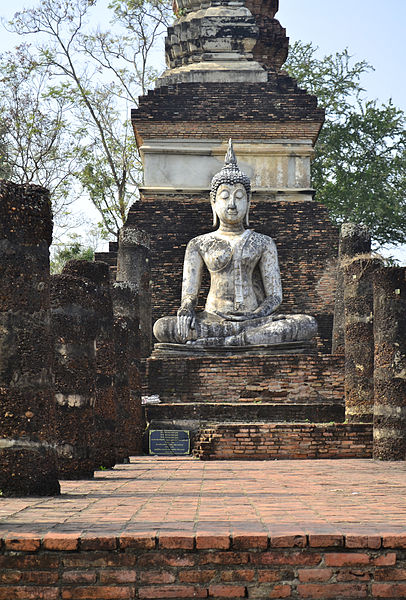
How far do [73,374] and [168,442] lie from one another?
187 inches

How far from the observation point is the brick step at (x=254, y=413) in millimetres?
13047

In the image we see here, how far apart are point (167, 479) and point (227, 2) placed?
52.0ft

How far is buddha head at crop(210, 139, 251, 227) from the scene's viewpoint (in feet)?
58.3

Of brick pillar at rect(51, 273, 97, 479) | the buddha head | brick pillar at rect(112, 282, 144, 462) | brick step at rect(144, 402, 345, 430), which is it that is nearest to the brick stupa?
the buddha head

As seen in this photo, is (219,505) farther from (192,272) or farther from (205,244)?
(205,244)

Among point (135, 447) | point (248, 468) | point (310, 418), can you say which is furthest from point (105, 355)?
point (310, 418)

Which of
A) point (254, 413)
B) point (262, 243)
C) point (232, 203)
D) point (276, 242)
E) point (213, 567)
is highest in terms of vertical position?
point (232, 203)

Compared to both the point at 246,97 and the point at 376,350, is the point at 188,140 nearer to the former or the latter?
the point at 246,97

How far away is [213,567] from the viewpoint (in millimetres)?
4031

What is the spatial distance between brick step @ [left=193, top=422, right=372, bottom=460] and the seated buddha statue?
15.7ft

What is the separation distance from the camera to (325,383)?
14.3 meters

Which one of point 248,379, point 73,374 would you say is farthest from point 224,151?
point 73,374

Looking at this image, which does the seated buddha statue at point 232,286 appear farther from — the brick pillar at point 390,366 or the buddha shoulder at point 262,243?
the brick pillar at point 390,366

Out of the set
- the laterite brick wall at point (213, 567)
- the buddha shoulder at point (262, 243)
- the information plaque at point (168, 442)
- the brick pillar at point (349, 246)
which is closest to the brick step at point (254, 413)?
the information plaque at point (168, 442)
